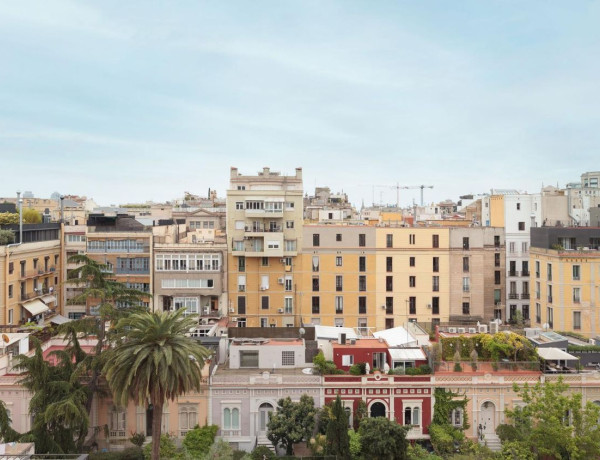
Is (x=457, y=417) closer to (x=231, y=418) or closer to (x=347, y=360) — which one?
(x=347, y=360)

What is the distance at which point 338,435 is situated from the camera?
34.6 meters

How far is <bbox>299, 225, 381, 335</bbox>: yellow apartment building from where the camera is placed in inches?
2611

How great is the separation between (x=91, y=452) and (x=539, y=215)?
58.7 metres

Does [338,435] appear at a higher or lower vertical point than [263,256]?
lower

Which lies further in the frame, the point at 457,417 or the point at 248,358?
the point at 248,358

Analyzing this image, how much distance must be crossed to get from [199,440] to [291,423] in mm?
6228

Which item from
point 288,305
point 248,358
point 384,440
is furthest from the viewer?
point 288,305

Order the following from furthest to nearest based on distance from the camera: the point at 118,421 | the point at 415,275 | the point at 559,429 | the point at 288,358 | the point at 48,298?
the point at 415,275, the point at 48,298, the point at 288,358, the point at 118,421, the point at 559,429

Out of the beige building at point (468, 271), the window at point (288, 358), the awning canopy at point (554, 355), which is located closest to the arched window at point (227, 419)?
the window at point (288, 358)

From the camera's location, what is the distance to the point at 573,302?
56719 millimetres

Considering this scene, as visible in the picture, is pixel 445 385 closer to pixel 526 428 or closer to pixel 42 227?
pixel 526 428

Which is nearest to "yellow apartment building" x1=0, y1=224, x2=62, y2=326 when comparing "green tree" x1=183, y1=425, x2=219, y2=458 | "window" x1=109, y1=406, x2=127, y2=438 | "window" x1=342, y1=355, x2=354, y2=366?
"window" x1=109, y1=406, x2=127, y2=438

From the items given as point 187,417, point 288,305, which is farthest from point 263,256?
point 187,417

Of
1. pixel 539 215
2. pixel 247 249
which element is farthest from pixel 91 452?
pixel 539 215
